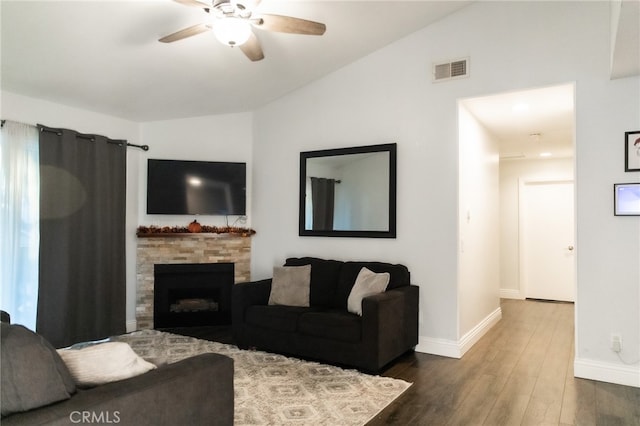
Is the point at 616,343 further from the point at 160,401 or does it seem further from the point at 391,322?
the point at 160,401

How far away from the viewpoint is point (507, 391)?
3.16 meters

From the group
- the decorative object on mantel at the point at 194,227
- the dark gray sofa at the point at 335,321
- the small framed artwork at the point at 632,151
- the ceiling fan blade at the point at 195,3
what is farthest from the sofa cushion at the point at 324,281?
the ceiling fan blade at the point at 195,3

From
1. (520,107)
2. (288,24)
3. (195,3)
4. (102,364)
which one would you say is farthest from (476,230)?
(102,364)

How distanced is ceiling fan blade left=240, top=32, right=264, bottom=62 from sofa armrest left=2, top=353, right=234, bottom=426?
211 centimetres

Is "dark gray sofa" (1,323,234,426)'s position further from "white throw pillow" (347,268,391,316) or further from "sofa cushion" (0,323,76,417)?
"white throw pillow" (347,268,391,316)

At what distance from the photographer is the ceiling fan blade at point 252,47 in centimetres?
291

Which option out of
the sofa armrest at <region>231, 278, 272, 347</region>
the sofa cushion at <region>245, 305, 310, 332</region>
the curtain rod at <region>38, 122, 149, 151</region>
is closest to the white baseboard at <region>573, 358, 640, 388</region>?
the sofa cushion at <region>245, 305, 310, 332</region>

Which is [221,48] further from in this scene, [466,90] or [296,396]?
[296,396]

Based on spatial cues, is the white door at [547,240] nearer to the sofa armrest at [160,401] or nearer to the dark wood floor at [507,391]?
the dark wood floor at [507,391]

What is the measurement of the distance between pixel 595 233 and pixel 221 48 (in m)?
3.53

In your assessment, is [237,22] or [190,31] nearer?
[237,22]

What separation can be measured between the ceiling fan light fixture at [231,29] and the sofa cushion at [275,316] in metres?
2.40

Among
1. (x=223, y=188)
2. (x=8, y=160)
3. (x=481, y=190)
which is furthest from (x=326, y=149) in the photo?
(x=8, y=160)

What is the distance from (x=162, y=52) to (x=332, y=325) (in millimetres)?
2760
